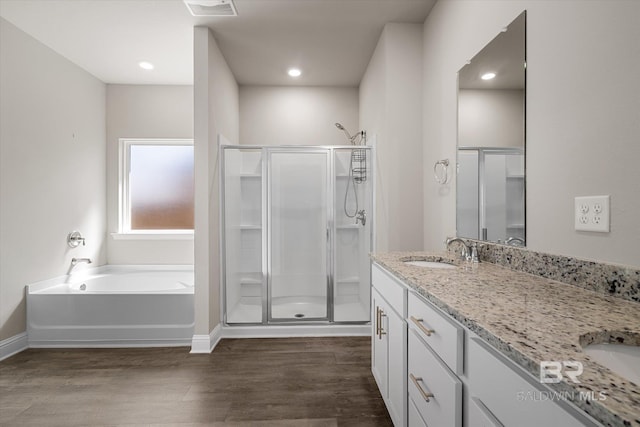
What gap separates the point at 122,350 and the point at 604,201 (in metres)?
3.39

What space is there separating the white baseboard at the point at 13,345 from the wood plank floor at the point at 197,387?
0.07 m

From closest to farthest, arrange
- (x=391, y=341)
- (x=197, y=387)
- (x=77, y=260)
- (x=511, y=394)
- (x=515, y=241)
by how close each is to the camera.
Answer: (x=511, y=394)
(x=515, y=241)
(x=391, y=341)
(x=197, y=387)
(x=77, y=260)

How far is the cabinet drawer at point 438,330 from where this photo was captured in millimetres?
947

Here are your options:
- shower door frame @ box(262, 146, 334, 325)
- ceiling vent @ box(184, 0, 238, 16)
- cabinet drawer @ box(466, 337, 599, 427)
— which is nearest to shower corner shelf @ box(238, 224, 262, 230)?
shower door frame @ box(262, 146, 334, 325)

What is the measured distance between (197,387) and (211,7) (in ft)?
9.19

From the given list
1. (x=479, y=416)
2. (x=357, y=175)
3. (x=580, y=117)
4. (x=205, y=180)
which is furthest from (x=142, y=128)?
(x=479, y=416)

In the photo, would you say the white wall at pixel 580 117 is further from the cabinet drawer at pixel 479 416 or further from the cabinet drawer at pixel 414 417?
the cabinet drawer at pixel 414 417

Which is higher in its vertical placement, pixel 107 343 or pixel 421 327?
pixel 421 327

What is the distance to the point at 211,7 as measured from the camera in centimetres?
248

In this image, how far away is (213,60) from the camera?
9.59 ft

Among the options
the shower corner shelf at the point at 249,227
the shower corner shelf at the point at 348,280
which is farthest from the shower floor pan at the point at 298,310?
the shower corner shelf at the point at 249,227

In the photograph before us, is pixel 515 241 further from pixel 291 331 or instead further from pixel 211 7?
pixel 211 7

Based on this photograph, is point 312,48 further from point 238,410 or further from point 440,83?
point 238,410

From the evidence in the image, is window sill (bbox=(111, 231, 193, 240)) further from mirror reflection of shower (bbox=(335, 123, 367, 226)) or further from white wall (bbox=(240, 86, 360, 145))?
mirror reflection of shower (bbox=(335, 123, 367, 226))
